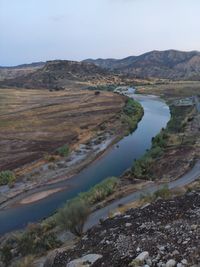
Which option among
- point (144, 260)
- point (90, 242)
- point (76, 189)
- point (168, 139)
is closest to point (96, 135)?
point (168, 139)

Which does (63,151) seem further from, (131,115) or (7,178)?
(131,115)

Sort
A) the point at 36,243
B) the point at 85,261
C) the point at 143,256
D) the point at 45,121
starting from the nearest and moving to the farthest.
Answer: the point at 143,256 → the point at 85,261 → the point at 36,243 → the point at 45,121

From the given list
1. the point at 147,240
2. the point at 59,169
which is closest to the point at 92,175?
the point at 59,169

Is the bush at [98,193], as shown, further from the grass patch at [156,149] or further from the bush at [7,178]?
the bush at [7,178]

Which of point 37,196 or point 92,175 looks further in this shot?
point 92,175

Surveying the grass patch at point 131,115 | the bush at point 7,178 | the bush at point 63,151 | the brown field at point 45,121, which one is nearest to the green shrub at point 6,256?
the bush at point 7,178

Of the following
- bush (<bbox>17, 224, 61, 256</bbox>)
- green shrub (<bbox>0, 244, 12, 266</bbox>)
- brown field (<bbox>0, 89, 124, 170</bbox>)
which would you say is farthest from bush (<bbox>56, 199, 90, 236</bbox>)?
brown field (<bbox>0, 89, 124, 170</bbox>)

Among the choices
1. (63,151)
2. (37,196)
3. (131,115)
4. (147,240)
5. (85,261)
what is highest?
(147,240)
